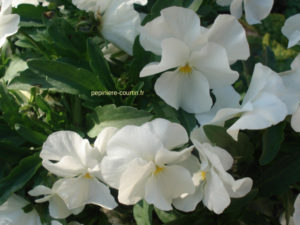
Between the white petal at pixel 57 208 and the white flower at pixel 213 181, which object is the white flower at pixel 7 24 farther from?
the white flower at pixel 213 181

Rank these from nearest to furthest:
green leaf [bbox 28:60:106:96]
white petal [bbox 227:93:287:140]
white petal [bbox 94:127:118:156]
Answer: white petal [bbox 227:93:287:140] < white petal [bbox 94:127:118:156] < green leaf [bbox 28:60:106:96]

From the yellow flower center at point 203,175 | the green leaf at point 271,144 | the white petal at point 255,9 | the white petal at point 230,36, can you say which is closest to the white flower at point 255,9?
the white petal at point 255,9

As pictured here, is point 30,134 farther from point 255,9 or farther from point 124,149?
point 255,9

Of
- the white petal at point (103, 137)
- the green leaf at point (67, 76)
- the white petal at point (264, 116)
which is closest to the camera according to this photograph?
the white petal at point (264, 116)

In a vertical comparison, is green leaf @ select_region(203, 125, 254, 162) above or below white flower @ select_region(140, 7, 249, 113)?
below

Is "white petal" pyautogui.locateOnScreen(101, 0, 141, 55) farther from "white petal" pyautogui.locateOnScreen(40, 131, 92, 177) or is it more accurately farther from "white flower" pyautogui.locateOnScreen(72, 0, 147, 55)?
"white petal" pyautogui.locateOnScreen(40, 131, 92, 177)

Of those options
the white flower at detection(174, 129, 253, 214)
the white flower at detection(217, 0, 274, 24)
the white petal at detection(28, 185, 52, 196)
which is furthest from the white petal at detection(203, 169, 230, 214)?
the white flower at detection(217, 0, 274, 24)
